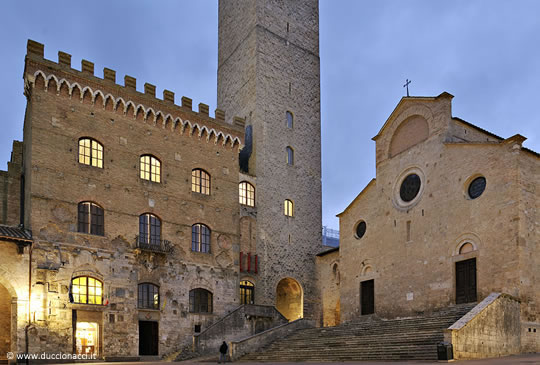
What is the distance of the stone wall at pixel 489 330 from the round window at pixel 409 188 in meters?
7.30

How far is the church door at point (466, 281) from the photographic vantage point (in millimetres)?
21797

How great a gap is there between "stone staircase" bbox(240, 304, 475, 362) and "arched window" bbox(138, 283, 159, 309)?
17.8ft

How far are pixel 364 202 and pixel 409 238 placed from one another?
13.4 ft

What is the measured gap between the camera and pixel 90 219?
81.0ft

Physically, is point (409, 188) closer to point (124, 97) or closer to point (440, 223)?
point (440, 223)

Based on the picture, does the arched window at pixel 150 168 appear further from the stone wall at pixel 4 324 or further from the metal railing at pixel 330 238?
the metal railing at pixel 330 238

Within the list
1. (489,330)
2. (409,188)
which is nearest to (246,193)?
(409,188)

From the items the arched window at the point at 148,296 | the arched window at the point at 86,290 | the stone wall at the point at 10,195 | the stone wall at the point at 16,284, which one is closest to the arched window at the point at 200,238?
the arched window at the point at 148,296

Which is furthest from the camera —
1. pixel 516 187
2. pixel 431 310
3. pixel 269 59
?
pixel 269 59

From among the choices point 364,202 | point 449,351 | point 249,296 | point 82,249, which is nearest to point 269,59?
point 364,202

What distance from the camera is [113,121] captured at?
26312mm

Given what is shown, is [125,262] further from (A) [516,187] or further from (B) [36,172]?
(A) [516,187]

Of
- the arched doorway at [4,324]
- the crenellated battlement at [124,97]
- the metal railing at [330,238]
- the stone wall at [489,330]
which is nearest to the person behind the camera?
the stone wall at [489,330]

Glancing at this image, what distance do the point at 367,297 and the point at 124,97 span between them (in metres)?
16.2
